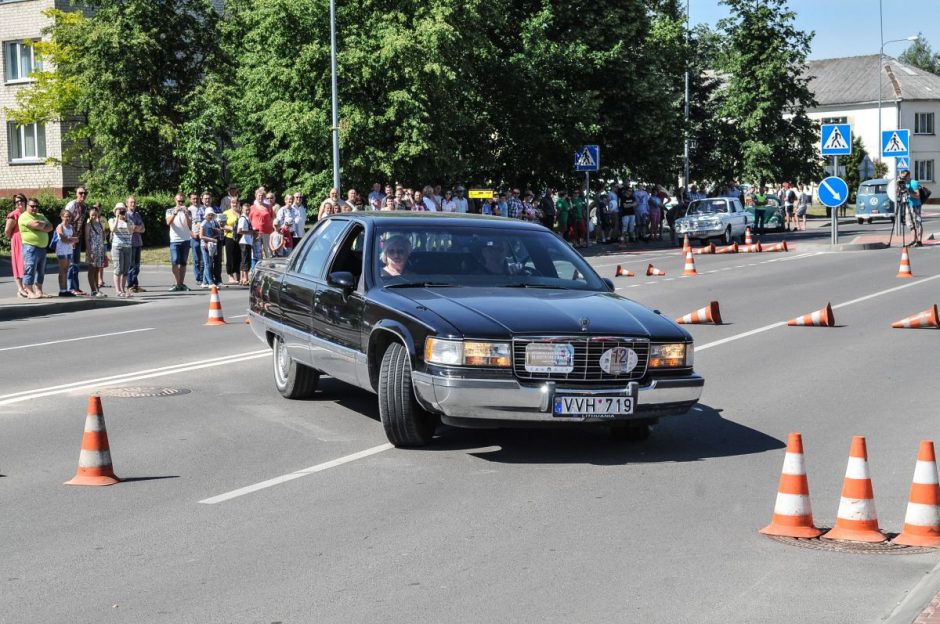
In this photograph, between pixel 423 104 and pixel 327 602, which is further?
pixel 423 104

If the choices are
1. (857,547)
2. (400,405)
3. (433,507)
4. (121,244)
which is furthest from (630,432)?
(121,244)

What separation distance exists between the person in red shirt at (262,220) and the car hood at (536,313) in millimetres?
18297

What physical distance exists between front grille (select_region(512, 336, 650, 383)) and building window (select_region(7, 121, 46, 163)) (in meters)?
47.8

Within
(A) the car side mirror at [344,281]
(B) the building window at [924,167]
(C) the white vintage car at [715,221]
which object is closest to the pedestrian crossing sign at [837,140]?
(C) the white vintage car at [715,221]

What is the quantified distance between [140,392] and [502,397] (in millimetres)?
4694

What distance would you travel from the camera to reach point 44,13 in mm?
48469

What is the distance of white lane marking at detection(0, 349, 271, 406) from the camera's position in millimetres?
11672

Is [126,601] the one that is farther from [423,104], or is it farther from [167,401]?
[423,104]

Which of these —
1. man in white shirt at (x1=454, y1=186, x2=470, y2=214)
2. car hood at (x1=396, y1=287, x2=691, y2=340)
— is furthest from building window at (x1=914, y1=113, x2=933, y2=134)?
car hood at (x1=396, y1=287, x2=691, y2=340)

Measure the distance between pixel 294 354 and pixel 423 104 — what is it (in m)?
27.8

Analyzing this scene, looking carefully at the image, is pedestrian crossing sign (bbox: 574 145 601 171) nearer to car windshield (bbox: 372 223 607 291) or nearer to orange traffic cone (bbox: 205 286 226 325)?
orange traffic cone (bbox: 205 286 226 325)

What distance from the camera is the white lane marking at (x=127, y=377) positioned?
1167 cm

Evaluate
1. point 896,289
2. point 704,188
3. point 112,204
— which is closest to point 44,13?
point 112,204

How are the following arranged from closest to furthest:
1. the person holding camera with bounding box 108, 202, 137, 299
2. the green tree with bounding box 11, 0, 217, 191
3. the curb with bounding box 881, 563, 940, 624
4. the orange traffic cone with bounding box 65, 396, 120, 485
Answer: the curb with bounding box 881, 563, 940, 624 < the orange traffic cone with bounding box 65, 396, 120, 485 < the person holding camera with bounding box 108, 202, 137, 299 < the green tree with bounding box 11, 0, 217, 191
